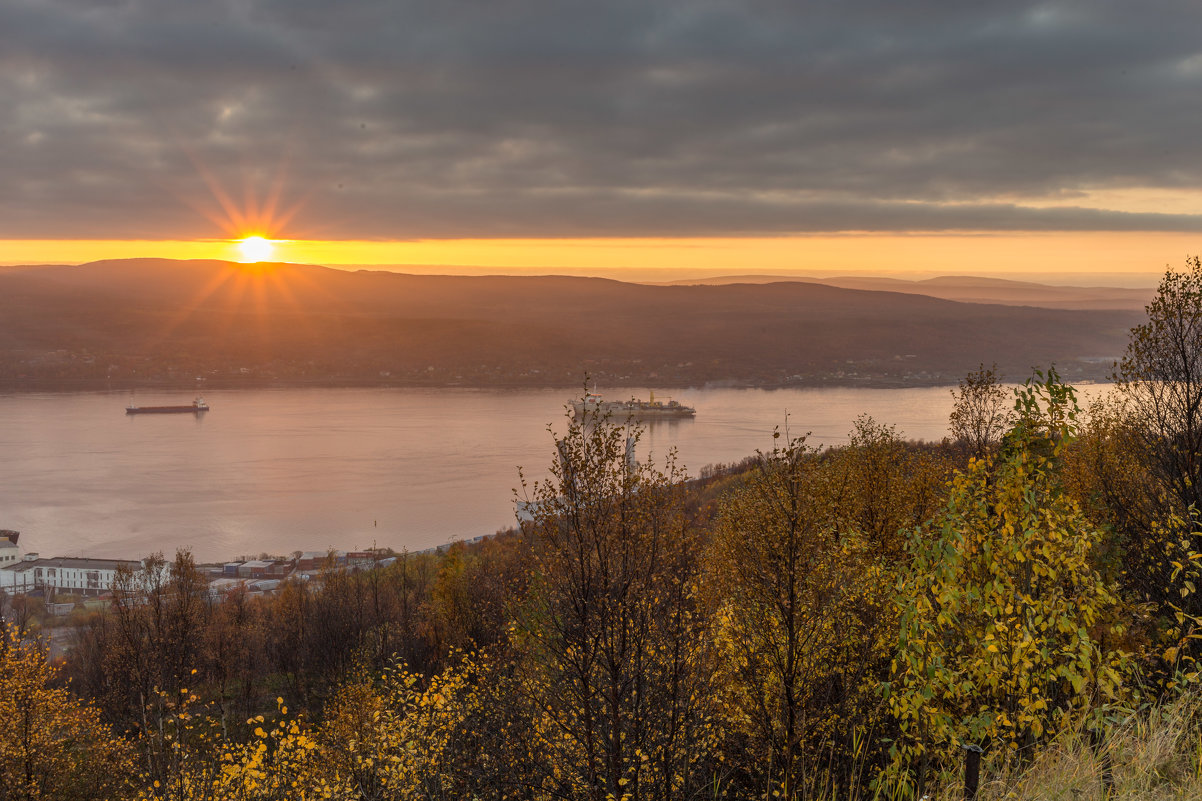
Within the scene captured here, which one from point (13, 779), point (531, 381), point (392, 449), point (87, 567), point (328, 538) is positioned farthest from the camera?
point (531, 381)

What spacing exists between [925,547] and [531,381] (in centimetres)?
10618

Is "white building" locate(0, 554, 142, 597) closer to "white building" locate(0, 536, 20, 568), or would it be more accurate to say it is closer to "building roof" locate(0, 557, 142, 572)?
"building roof" locate(0, 557, 142, 572)

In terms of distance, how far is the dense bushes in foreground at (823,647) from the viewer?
3748 millimetres

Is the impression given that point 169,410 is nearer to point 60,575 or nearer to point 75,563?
point 60,575

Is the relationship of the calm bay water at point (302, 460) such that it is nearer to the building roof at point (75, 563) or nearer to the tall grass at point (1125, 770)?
the building roof at point (75, 563)

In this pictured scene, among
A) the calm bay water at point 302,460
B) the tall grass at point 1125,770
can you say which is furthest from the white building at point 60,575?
the tall grass at point 1125,770

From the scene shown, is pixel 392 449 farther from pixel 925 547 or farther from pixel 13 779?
pixel 925 547

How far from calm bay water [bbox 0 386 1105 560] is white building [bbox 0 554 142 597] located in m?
1.22

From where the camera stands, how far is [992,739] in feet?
14.1

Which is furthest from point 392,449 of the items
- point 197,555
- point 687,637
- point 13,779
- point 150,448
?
point 687,637

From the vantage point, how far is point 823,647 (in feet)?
25.0

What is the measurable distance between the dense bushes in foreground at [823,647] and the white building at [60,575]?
78.8 feet

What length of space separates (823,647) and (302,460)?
52.9 m

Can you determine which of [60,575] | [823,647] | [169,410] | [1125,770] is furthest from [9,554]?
[1125,770]
